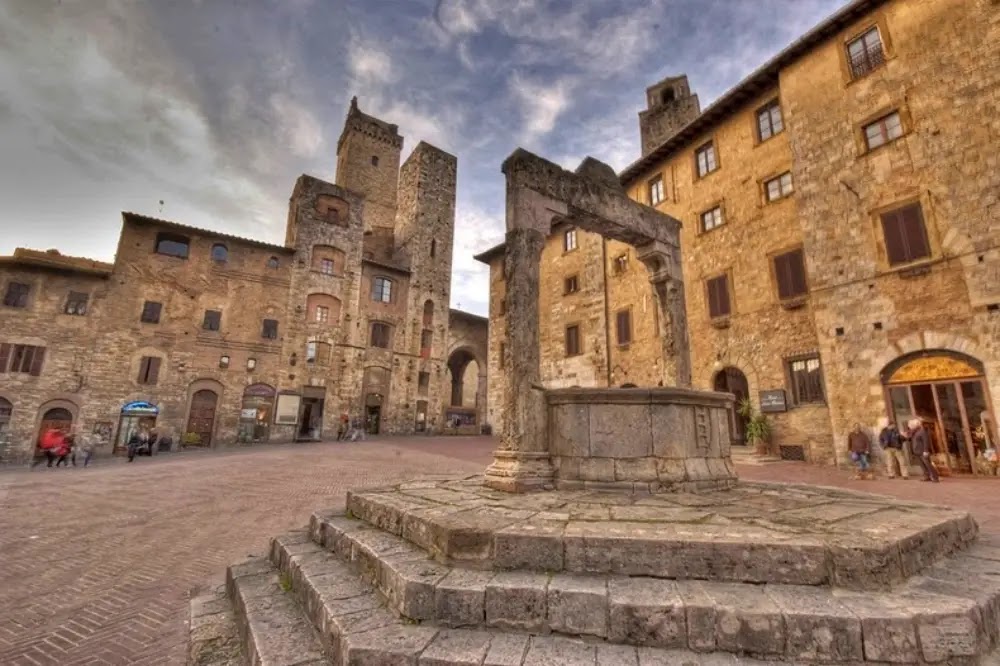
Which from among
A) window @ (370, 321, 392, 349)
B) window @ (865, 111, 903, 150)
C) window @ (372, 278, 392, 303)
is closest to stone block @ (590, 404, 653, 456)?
window @ (865, 111, 903, 150)

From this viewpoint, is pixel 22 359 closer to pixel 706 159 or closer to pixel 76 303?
pixel 76 303

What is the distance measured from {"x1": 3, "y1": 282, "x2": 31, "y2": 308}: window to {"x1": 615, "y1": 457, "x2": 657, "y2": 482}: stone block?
1022 inches

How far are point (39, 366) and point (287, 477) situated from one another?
53.7ft

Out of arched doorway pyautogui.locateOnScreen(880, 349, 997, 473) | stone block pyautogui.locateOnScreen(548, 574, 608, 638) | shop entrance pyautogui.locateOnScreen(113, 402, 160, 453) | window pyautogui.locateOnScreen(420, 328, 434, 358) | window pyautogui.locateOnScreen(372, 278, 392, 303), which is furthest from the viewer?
window pyautogui.locateOnScreen(420, 328, 434, 358)

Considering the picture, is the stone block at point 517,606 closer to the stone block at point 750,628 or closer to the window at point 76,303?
the stone block at point 750,628

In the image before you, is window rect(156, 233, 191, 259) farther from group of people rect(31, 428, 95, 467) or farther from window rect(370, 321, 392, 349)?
window rect(370, 321, 392, 349)

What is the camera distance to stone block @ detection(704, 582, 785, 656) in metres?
2.41

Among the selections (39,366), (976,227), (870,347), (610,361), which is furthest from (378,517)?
(39,366)

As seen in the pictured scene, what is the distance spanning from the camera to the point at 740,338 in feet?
48.5

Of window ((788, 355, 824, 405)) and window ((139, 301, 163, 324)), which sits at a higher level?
window ((139, 301, 163, 324))

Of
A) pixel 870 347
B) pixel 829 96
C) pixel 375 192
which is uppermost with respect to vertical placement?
pixel 375 192

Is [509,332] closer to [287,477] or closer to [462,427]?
[287,477]

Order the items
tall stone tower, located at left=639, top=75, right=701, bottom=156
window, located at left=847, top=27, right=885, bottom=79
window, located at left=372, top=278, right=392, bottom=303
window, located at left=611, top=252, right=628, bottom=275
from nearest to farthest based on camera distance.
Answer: window, located at left=847, top=27, right=885, bottom=79 < window, located at left=611, top=252, right=628, bottom=275 < tall stone tower, located at left=639, top=75, right=701, bottom=156 < window, located at left=372, top=278, right=392, bottom=303

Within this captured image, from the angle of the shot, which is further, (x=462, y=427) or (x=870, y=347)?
(x=462, y=427)
